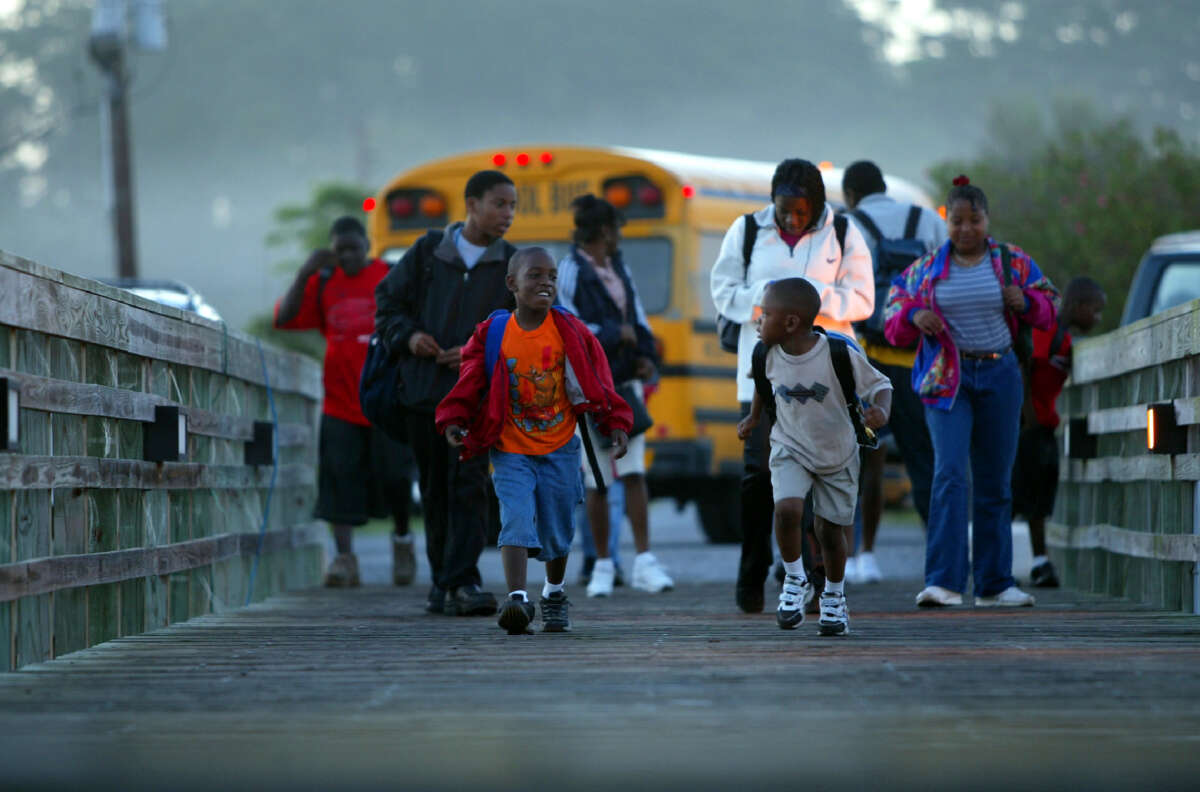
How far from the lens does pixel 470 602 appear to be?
902cm

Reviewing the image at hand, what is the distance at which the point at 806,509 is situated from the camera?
29.2ft

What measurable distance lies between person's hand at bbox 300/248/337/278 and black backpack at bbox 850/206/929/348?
9.72 ft

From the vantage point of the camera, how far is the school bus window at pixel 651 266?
1538 cm

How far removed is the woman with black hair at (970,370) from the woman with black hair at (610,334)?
202 cm

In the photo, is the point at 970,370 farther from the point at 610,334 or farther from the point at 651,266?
the point at 651,266

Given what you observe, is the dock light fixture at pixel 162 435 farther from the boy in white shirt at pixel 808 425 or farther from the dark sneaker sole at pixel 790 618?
the dark sneaker sole at pixel 790 618

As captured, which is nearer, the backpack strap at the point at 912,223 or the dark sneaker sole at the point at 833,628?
the dark sneaker sole at the point at 833,628

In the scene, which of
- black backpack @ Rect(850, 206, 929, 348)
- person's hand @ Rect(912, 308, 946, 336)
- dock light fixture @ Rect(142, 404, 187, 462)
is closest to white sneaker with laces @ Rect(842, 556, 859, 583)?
black backpack @ Rect(850, 206, 929, 348)

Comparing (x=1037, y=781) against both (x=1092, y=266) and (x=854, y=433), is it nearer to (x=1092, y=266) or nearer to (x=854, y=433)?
(x=854, y=433)

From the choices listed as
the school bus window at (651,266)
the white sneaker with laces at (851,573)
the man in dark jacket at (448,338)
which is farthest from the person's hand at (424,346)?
the school bus window at (651,266)

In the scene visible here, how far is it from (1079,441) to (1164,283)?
137 inches

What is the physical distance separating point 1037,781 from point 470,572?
4945 mm

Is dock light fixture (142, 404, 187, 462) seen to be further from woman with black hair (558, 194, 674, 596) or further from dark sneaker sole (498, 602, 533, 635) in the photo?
woman with black hair (558, 194, 674, 596)

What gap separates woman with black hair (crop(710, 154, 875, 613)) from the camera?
8805 mm
